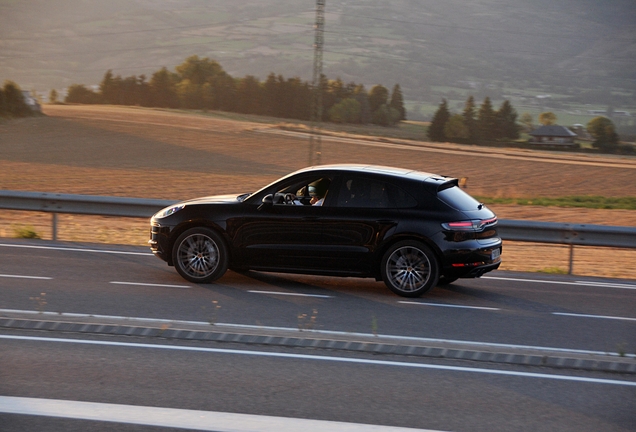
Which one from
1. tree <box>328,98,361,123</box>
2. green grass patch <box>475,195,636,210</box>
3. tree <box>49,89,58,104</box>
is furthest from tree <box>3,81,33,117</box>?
green grass patch <box>475,195,636,210</box>

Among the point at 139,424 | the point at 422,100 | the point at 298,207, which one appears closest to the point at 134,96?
the point at 422,100

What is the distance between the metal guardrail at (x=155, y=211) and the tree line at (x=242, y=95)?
62144 mm

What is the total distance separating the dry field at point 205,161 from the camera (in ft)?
118

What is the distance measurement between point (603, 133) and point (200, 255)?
68182 millimetres

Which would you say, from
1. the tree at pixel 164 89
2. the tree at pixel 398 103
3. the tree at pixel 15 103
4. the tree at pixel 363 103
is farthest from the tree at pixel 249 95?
the tree at pixel 15 103

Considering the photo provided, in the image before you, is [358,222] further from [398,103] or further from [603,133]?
[398,103]

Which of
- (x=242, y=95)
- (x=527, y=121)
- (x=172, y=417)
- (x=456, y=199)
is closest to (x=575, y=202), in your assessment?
(x=456, y=199)

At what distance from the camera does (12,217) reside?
2503cm

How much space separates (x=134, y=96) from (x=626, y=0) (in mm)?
Result: 71311

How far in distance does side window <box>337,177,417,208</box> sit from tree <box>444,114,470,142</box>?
6388 cm

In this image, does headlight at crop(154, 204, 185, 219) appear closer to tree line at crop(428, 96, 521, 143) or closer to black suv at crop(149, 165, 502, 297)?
black suv at crop(149, 165, 502, 297)

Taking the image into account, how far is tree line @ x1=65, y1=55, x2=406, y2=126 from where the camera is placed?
77.5 meters

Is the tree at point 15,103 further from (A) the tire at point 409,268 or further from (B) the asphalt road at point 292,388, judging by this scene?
(B) the asphalt road at point 292,388

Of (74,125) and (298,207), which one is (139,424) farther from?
(74,125)
